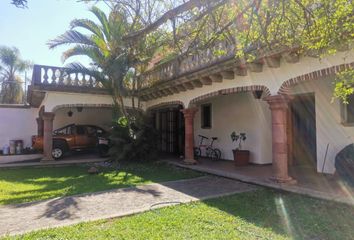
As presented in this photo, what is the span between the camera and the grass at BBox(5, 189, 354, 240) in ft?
14.8

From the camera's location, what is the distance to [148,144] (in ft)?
42.5

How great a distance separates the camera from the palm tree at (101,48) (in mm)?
12578

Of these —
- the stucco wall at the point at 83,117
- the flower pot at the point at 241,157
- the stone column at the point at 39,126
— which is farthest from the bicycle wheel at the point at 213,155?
the stone column at the point at 39,126

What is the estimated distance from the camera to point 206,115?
14.5m

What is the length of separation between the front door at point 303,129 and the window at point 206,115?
4332 mm

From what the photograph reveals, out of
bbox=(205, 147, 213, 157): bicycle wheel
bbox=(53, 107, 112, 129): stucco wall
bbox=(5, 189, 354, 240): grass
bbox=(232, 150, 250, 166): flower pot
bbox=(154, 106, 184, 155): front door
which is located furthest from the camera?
bbox=(53, 107, 112, 129): stucco wall

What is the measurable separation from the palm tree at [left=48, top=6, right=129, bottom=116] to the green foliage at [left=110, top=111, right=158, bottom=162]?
85cm

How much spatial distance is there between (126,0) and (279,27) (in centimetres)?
601

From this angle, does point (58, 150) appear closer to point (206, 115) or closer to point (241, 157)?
point (206, 115)

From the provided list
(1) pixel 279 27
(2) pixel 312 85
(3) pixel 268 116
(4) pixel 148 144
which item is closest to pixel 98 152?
(4) pixel 148 144

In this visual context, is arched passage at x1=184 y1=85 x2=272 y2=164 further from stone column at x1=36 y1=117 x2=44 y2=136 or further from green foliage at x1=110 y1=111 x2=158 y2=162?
stone column at x1=36 y1=117 x2=44 y2=136

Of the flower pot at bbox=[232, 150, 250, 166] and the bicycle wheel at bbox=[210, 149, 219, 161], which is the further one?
the bicycle wheel at bbox=[210, 149, 219, 161]

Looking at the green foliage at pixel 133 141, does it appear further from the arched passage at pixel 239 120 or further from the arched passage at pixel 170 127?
the arched passage at pixel 239 120

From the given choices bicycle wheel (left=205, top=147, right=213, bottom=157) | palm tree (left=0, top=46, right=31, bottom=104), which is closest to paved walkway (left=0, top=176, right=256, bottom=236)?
bicycle wheel (left=205, top=147, right=213, bottom=157)
